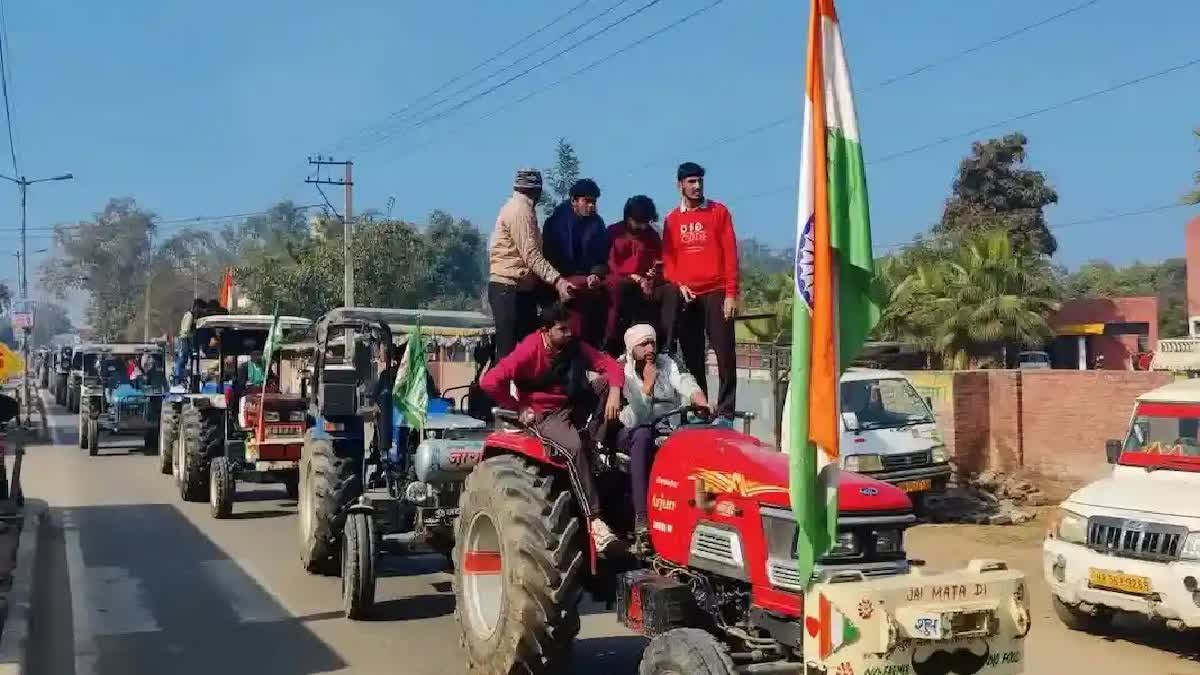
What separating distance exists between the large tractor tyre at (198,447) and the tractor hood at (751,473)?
11.3 metres

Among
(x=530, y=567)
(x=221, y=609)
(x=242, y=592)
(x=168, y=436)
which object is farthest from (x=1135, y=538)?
(x=168, y=436)

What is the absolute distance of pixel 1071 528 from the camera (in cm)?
864

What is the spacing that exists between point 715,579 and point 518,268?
287cm

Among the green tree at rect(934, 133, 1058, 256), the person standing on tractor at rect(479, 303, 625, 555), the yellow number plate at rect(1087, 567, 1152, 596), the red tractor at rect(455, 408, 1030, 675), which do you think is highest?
the green tree at rect(934, 133, 1058, 256)

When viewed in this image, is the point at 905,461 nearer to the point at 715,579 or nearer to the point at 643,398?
the point at 643,398

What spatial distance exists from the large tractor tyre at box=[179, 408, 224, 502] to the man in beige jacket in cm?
903

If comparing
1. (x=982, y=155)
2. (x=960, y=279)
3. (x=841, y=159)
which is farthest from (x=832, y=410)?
(x=982, y=155)

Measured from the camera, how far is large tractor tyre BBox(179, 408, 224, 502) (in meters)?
15.7

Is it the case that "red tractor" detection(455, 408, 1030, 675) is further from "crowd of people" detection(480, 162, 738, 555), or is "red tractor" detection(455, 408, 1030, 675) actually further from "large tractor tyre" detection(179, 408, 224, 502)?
"large tractor tyre" detection(179, 408, 224, 502)

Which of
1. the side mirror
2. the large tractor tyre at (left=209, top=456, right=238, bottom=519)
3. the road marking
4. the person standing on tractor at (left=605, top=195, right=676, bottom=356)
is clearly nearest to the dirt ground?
the side mirror

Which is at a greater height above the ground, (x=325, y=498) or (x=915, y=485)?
(x=325, y=498)

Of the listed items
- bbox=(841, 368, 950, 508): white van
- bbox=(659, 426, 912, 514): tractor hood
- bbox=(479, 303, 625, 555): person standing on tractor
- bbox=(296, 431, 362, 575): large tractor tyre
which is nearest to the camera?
bbox=(659, 426, 912, 514): tractor hood

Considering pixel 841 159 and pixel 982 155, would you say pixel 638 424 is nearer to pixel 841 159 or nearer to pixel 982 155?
pixel 841 159

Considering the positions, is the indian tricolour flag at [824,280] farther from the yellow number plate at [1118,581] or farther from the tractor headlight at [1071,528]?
the tractor headlight at [1071,528]
